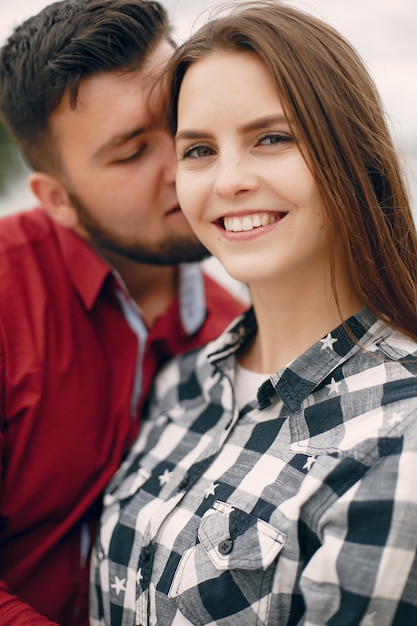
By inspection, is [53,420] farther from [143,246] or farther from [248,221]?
[248,221]

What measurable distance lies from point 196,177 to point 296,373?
48 centimetres

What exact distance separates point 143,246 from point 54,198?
393 mm

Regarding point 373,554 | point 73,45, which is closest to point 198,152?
point 73,45

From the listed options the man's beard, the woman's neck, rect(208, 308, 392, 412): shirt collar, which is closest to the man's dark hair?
the man's beard

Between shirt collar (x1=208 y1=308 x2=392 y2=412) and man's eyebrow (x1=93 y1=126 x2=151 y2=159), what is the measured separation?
88cm

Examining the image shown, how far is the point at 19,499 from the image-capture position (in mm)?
1610

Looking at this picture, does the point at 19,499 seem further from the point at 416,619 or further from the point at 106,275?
the point at 416,619

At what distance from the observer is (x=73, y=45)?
5.69 ft

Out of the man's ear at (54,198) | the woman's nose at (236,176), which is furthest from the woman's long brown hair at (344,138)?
the man's ear at (54,198)

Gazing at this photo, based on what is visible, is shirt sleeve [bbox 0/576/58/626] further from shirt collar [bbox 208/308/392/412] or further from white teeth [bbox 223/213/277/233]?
white teeth [bbox 223/213/277/233]

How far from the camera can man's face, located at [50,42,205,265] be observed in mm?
1775

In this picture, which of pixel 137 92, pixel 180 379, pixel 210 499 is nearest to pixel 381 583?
pixel 210 499

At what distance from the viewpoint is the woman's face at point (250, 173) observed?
47.4 inches

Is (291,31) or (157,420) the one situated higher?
(291,31)
